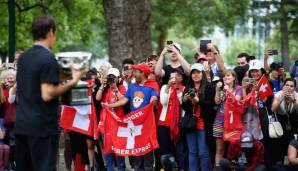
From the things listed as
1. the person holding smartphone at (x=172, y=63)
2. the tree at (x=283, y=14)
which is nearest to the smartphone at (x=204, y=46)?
the person holding smartphone at (x=172, y=63)

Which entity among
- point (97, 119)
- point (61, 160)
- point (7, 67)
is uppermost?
point (7, 67)

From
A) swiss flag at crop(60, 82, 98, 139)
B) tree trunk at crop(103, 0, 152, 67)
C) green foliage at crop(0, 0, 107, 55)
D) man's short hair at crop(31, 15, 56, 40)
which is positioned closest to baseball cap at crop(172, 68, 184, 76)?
swiss flag at crop(60, 82, 98, 139)

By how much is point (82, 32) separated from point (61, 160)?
1927 cm

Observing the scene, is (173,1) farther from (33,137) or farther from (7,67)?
(33,137)

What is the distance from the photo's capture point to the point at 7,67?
12.8 m

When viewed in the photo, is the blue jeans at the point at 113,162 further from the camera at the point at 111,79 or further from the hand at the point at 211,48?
the hand at the point at 211,48

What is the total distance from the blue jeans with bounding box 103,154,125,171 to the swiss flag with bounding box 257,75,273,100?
2.50 m

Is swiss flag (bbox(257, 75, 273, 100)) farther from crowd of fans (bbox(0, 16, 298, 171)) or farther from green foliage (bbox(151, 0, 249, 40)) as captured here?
green foliage (bbox(151, 0, 249, 40))

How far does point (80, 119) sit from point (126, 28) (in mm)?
5380

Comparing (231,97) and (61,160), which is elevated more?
(231,97)

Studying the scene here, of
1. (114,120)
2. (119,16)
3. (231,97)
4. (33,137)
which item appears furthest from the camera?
(119,16)

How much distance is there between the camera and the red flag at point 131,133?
1210cm

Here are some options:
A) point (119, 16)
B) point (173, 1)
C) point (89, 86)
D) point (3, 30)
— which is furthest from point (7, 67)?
point (173, 1)

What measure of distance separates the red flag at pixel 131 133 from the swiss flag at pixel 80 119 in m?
0.44
